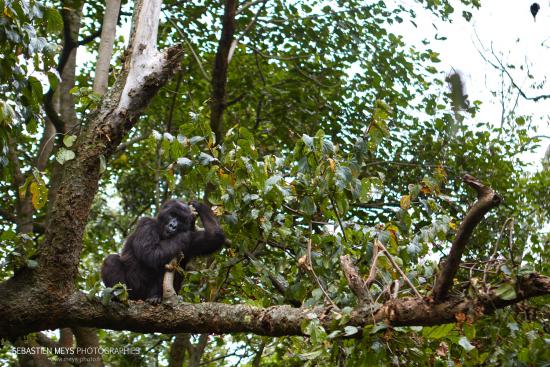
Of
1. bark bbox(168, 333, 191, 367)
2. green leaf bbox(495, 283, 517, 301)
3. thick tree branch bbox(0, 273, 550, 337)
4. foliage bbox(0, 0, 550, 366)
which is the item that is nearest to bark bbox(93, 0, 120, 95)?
foliage bbox(0, 0, 550, 366)

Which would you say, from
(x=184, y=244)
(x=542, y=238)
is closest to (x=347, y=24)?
(x=542, y=238)

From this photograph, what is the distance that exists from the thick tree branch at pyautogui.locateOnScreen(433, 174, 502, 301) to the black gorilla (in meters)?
3.30

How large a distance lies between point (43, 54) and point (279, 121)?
543cm

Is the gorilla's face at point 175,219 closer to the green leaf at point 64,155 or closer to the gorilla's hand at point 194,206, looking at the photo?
the gorilla's hand at point 194,206

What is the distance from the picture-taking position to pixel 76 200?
4.98 metres

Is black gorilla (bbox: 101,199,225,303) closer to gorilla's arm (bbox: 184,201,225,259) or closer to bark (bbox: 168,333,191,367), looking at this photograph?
gorilla's arm (bbox: 184,201,225,259)

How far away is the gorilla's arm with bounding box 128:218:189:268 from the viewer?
21.4 ft

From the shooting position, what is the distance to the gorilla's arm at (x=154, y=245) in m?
6.51

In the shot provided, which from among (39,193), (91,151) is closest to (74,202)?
(39,193)

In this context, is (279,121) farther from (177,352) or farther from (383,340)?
(383,340)

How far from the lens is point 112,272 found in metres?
6.52

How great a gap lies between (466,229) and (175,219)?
4.02 metres

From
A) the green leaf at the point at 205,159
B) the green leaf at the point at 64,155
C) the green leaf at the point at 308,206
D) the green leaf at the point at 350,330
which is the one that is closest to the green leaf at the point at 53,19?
the green leaf at the point at 64,155

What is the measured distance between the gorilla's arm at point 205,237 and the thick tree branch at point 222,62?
1.85m
